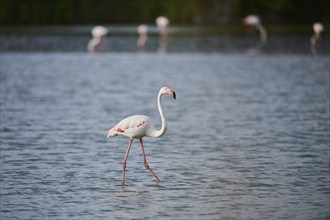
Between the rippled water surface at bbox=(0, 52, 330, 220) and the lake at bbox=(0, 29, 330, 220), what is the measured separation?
20mm

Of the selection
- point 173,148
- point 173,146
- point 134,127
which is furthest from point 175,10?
point 134,127

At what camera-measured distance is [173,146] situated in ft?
48.1

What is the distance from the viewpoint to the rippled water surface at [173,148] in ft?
→ 34.0

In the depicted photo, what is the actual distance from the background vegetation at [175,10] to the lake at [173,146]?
2743cm

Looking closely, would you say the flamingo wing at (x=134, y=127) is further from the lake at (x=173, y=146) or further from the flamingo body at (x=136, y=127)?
the lake at (x=173, y=146)

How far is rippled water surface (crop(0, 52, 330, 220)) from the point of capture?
34.0 feet

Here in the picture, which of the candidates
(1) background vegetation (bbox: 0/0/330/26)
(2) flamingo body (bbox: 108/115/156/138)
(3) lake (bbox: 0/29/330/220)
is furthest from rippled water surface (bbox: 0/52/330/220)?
(1) background vegetation (bbox: 0/0/330/26)

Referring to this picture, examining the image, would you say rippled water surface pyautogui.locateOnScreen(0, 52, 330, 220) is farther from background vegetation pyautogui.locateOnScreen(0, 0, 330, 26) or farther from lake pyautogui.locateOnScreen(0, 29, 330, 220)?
background vegetation pyautogui.locateOnScreen(0, 0, 330, 26)

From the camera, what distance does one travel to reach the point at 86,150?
1414 cm

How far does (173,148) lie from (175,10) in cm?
4294

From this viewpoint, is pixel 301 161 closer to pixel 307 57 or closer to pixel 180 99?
pixel 180 99

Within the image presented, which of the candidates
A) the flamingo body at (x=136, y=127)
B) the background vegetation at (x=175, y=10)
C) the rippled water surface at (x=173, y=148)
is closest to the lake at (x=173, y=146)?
the rippled water surface at (x=173, y=148)

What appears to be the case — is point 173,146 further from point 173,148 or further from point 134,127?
point 134,127

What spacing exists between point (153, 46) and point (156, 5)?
15980 millimetres
